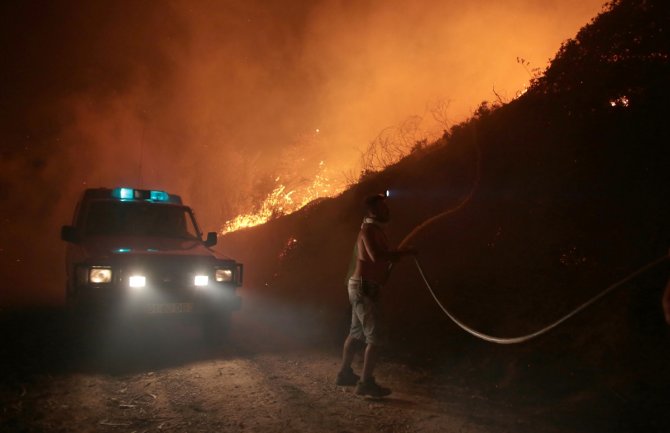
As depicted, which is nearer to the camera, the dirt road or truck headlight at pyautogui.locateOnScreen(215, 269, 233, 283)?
the dirt road

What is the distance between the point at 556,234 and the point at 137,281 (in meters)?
5.68

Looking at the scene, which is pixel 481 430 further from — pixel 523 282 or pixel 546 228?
pixel 546 228

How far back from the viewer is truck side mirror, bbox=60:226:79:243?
24.9 ft

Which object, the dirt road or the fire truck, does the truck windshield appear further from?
the dirt road

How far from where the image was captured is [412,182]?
11.3 meters

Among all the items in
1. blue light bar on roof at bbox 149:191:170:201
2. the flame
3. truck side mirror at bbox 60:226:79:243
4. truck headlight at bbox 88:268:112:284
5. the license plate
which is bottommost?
the license plate

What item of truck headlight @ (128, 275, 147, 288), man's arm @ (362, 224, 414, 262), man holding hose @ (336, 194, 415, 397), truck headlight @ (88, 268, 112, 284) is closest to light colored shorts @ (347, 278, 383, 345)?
man holding hose @ (336, 194, 415, 397)

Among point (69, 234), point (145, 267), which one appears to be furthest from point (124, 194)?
point (145, 267)

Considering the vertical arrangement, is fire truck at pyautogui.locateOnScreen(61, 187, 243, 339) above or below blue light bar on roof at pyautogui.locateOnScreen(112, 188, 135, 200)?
below

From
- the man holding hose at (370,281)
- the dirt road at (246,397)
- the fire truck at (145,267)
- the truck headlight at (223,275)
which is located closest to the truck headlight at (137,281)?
the fire truck at (145,267)

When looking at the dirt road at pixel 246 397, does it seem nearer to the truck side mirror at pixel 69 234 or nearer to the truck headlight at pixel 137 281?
the truck headlight at pixel 137 281

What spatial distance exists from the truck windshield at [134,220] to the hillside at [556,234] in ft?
9.58

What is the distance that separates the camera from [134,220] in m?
8.26

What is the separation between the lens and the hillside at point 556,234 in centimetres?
502
